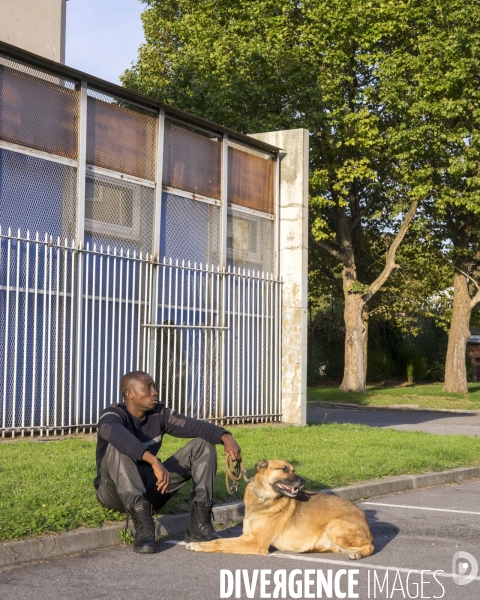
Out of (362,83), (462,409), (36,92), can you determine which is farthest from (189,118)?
(362,83)

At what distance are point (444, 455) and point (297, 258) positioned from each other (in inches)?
213

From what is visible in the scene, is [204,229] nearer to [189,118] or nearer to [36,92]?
[189,118]

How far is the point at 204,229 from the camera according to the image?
15.1m

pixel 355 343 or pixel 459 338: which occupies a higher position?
pixel 459 338

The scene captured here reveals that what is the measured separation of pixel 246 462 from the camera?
1027cm

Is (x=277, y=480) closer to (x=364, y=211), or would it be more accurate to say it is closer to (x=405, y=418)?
(x=405, y=418)

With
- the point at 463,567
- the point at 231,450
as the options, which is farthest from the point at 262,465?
the point at 463,567

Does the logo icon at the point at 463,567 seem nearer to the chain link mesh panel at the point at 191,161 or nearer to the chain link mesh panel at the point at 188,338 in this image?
the chain link mesh panel at the point at 188,338

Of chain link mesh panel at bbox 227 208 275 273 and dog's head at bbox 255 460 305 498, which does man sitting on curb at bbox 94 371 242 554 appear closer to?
dog's head at bbox 255 460 305 498

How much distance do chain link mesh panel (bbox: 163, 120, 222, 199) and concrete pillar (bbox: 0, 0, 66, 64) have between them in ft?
15.8

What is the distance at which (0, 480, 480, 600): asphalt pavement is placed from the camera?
550 centimetres

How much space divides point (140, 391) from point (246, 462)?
365 centimetres

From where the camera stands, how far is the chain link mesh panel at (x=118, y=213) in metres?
13.1

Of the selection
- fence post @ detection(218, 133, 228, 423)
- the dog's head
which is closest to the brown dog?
the dog's head
